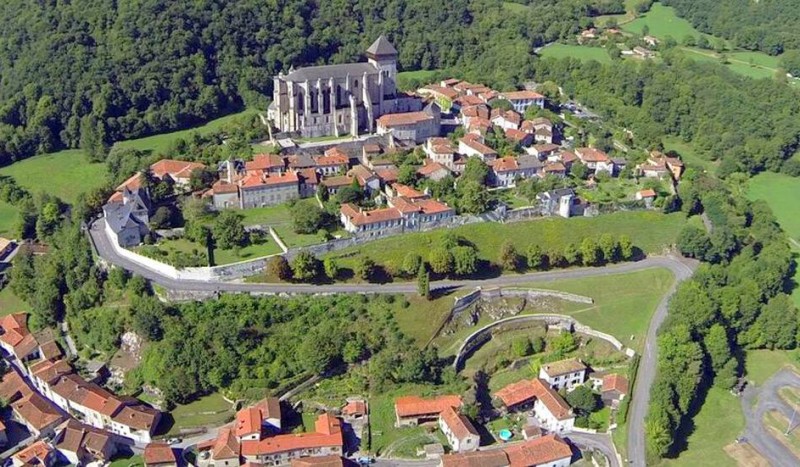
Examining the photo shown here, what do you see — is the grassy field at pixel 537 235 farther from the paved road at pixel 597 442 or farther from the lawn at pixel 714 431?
the paved road at pixel 597 442

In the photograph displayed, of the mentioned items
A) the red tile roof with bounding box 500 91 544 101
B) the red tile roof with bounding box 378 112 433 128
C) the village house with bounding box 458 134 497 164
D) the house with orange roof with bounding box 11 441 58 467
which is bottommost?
the house with orange roof with bounding box 11 441 58 467

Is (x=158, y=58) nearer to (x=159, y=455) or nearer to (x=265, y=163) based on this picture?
(x=265, y=163)

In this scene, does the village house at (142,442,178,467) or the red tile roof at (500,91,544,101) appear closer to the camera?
the village house at (142,442,178,467)

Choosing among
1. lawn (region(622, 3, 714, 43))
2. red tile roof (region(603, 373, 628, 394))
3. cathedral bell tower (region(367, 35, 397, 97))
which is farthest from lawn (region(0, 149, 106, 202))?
lawn (region(622, 3, 714, 43))

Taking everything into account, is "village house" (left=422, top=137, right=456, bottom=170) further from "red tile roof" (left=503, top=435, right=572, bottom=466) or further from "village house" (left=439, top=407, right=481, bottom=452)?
"red tile roof" (left=503, top=435, right=572, bottom=466)

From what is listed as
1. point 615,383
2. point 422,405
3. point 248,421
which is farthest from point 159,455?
A: point 615,383

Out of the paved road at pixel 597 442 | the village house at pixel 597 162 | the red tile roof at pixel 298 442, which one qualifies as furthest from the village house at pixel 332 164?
the paved road at pixel 597 442

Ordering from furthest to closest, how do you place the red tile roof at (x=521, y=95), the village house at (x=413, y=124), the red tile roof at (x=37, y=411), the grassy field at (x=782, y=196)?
the red tile roof at (x=521, y=95)
the village house at (x=413, y=124)
the grassy field at (x=782, y=196)
the red tile roof at (x=37, y=411)
